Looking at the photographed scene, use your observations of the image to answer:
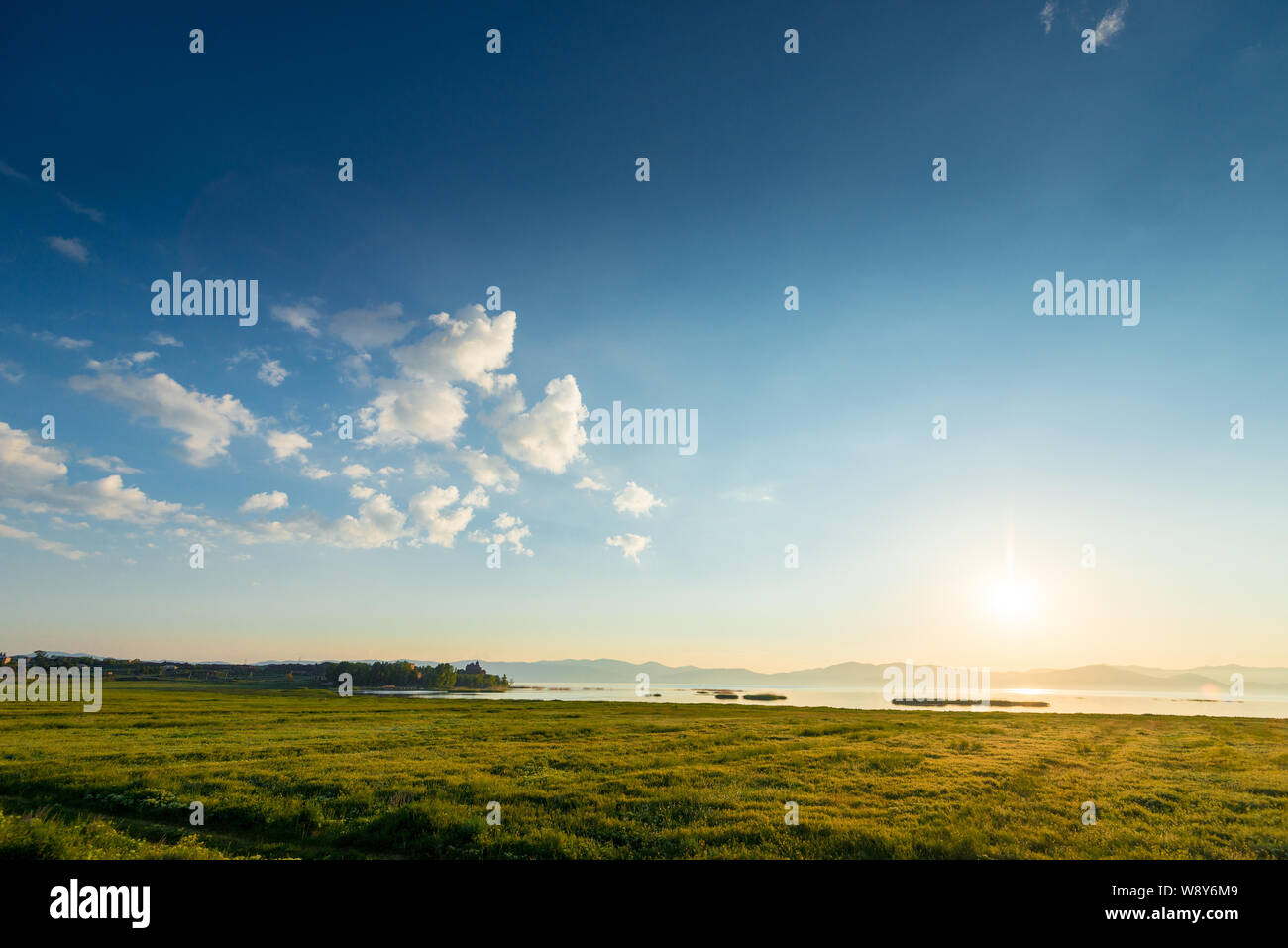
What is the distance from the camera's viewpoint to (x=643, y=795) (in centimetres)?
2064

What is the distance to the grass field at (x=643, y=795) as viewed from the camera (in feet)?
51.1

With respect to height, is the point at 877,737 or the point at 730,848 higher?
the point at 730,848

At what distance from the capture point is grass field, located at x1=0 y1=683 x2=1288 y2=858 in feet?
51.1

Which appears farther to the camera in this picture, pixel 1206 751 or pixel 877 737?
pixel 877 737
